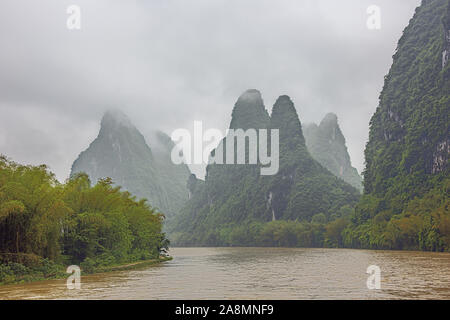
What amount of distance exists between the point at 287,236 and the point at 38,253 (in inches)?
2849

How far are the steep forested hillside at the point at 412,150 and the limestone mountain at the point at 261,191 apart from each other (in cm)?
2413

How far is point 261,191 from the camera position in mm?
134625

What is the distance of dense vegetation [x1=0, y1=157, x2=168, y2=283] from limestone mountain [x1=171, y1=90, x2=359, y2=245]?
7528 cm

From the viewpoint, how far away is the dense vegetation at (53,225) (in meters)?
20.1

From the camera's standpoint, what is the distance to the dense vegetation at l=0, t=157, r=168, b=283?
20058 millimetres

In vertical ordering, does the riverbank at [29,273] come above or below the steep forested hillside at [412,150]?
below

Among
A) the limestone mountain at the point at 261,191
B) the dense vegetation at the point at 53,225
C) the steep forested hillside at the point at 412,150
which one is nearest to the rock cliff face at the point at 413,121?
the steep forested hillside at the point at 412,150

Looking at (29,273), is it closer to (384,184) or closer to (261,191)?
(384,184)

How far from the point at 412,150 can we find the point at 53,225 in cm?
6643

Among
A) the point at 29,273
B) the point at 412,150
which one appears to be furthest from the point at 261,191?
the point at 29,273

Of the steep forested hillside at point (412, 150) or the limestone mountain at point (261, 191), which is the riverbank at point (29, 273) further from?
the limestone mountain at point (261, 191)

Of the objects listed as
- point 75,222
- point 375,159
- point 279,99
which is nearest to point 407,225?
point 375,159

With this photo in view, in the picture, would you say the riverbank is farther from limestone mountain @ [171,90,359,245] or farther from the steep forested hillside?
limestone mountain @ [171,90,359,245]
